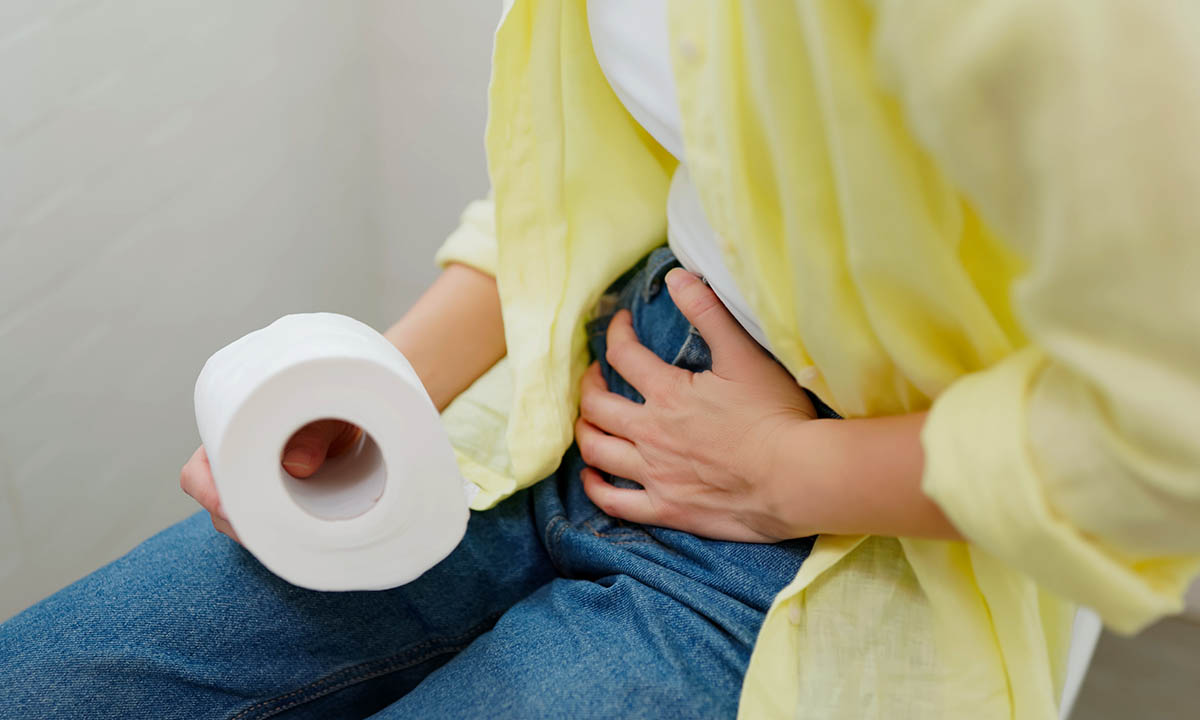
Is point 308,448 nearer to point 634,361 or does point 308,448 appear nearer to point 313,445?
point 313,445

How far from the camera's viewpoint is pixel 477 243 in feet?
2.06

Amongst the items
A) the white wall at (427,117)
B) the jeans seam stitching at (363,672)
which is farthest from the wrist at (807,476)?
A: the white wall at (427,117)

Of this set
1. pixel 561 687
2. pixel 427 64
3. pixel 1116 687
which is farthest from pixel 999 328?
pixel 1116 687

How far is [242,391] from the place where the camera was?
1.29 ft

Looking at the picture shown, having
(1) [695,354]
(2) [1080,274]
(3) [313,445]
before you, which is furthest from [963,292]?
(3) [313,445]

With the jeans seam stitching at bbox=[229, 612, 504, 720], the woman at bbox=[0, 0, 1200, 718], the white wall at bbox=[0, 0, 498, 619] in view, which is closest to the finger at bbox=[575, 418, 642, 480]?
the woman at bbox=[0, 0, 1200, 718]

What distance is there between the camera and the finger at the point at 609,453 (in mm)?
540

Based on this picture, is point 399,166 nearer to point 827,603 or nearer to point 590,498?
point 590,498

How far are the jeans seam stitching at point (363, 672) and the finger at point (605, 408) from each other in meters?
0.13

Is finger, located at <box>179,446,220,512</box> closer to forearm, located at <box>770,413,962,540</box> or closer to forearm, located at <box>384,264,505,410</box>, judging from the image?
forearm, located at <box>384,264,505,410</box>

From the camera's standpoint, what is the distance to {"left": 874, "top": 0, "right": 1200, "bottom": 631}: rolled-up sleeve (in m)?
0.30

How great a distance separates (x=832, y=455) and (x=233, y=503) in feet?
0.83

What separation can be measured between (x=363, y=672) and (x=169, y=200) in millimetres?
482

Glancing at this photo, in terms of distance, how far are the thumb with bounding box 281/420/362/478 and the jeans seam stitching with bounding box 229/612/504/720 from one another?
12cm
